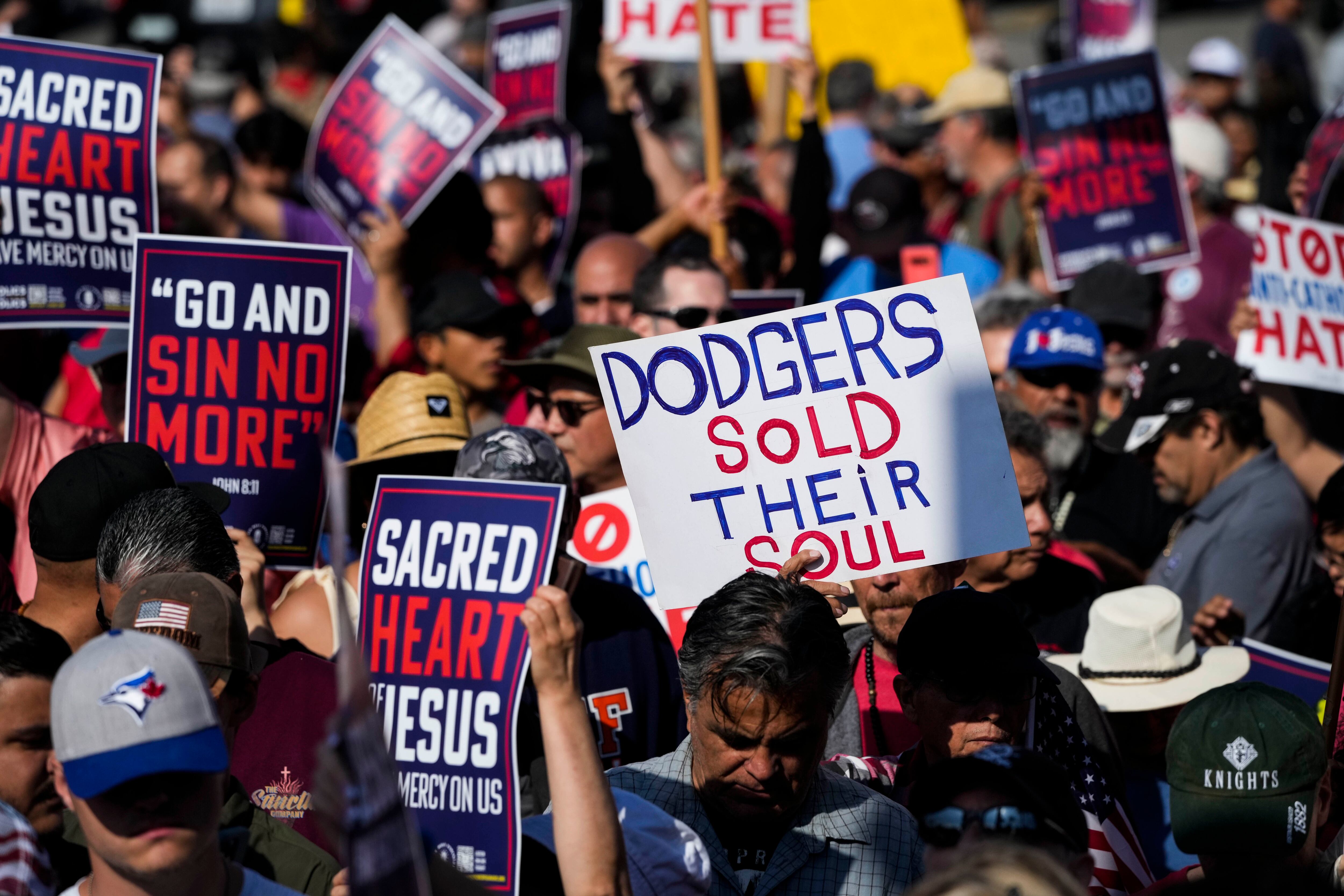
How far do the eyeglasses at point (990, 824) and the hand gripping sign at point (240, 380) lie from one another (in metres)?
2.57

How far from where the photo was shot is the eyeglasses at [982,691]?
150 inches

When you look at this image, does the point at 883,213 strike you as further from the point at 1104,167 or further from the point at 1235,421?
the point at 1235,421

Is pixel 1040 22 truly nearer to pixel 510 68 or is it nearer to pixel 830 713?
pixel 510 68

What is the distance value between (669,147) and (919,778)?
23.9 feet

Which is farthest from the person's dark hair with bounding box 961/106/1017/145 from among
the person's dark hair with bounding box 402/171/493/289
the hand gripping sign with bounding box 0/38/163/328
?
the hand gripping sign with bounding box 0/38/163/328

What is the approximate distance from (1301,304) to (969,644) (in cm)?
358

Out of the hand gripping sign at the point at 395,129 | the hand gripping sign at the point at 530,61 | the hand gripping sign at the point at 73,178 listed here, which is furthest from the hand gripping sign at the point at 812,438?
the hand gripping sign at the point at 530,61

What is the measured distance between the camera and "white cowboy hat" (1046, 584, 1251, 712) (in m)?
4.78

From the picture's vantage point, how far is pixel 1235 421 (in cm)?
596

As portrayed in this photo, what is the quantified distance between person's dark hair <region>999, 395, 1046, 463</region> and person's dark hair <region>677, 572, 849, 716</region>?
70.8 inches

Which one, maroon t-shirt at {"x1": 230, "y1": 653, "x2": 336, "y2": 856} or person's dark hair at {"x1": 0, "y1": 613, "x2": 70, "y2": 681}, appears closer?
person's dark hair at {"x1": 0, "y1": 613, "x2": 70, "y2": 681}

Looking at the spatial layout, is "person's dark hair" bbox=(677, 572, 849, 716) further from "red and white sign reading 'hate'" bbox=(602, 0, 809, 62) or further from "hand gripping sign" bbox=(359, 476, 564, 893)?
"red and white sign reading 'hate'" bbox=(602, 0, 809, 62)

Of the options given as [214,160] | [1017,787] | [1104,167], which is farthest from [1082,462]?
[214,160]


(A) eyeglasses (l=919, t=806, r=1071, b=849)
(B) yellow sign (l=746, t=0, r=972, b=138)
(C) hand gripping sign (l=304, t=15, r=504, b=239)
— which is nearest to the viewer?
(A) eyeglasses (l=919, t=806, r=1071, b=849)
